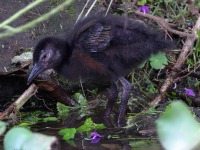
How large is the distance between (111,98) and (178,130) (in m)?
3.73

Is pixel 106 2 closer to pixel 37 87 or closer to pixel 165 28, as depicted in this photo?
pixel 165 28

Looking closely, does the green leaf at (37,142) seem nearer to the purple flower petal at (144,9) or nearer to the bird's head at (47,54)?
the bird's head at (47,54)

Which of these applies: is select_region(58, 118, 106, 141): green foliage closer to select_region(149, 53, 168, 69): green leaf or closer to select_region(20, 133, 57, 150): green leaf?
select_region(149, 53, 168, 69): green leaf

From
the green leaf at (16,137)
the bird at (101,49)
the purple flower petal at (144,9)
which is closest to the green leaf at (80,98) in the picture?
the bird at (101,49)

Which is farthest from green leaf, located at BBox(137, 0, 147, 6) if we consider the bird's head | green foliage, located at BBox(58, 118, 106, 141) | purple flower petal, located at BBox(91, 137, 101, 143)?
Result: purple flower petal, located at BBox(91, 137, 101, 143)

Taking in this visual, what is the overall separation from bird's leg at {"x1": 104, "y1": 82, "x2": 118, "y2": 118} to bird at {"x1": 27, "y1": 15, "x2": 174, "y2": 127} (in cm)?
2

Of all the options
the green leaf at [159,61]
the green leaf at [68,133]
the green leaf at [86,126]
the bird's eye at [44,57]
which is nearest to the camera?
the green leaf at [68,133]

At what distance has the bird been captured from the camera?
173 inches

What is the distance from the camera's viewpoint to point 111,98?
15.9 feet

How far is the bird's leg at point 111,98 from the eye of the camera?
475 cm

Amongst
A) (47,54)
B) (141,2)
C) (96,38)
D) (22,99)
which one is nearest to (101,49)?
(96,38)

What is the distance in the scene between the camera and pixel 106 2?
611cm

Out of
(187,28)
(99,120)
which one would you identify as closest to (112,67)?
(99,120)

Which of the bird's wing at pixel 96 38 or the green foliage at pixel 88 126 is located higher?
the bird's wing at pixel 96 38
